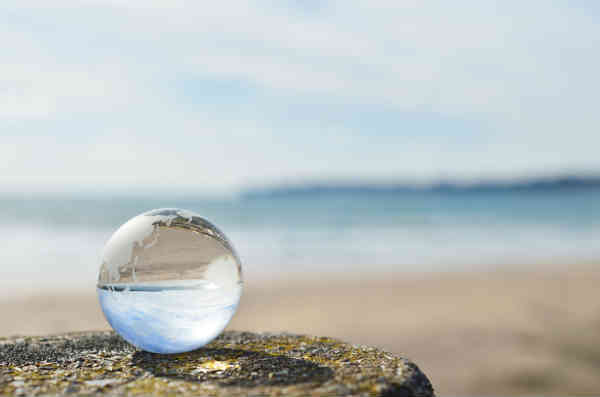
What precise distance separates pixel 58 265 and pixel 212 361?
43.0ft

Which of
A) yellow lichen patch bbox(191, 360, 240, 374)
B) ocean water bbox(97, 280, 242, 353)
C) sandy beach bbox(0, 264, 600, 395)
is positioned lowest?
sandy beach bbox(0, 264, 600, 395)

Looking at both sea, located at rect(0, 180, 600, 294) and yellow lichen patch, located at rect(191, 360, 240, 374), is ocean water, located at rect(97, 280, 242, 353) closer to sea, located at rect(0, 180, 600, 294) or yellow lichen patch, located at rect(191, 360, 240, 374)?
yellow lichen patch, located at rect(191, 360, 240, 374)

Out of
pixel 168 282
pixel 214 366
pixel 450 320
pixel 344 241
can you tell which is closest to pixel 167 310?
pixel 168 282

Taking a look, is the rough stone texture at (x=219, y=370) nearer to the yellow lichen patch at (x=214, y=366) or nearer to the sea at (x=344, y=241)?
the yellow lichen patch at (x=214, y=366)

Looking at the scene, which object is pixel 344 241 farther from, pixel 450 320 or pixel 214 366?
pixel 214 366

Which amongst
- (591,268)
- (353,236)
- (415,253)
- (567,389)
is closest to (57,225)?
(353,236)

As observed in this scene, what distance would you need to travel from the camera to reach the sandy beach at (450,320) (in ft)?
21.8

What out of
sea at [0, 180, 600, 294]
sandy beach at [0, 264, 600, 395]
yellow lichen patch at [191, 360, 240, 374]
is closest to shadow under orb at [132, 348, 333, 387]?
yellow lichen patch at [191, 360, 240, 374]

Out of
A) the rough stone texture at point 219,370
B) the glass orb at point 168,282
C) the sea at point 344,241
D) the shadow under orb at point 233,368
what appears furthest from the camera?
the sea at point 344,241

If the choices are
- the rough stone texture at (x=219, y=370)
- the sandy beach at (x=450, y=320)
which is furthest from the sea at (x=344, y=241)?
the rough stone texture at (x=219, y=370)

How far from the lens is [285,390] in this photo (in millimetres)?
2340

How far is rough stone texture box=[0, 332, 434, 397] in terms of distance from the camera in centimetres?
238

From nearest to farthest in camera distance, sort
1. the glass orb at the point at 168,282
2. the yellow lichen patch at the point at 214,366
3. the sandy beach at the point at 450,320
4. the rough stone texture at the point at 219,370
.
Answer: the rough stone texture at the point at 219,370
the yellow lichen patch at the point at 214,366
the glass orb at the point at 168,282
the sandy beach at the point at 450,320

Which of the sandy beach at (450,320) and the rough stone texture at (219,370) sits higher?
the rough stone texture at (219,370)
